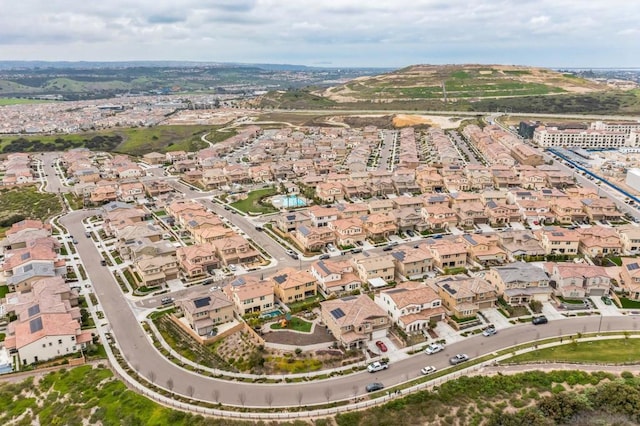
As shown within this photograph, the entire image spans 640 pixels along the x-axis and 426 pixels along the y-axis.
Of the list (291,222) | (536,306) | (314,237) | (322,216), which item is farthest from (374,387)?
(322,216)

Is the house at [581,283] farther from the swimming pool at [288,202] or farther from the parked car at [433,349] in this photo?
the swimming pool at [288,202]

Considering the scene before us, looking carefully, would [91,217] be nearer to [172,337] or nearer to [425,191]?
[172,337]

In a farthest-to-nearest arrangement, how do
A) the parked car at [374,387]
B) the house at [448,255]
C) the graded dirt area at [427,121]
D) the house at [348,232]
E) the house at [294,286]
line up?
the graded dirt area at [427,121]
the house at [348,232]
the house at [448,255]
the house at [294,286]
the parked car at [374,387]

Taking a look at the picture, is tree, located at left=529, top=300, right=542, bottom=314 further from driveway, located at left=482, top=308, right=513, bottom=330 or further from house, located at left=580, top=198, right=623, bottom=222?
house, located at left=580, top=198, right=623, bottom=222

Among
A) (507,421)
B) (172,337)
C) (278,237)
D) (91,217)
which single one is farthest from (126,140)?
(507,421)

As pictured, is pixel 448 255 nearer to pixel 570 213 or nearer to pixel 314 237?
pixel 314 237

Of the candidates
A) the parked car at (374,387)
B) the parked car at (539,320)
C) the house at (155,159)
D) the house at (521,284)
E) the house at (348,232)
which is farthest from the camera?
the house at (155,159)

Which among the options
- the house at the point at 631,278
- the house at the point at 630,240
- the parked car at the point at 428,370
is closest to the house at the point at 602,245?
the house at the point at 630,240

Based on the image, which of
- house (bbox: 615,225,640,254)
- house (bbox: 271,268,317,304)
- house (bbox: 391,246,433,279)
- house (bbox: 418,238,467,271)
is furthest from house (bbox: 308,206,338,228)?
house (bbox: 615,225,640,254)
